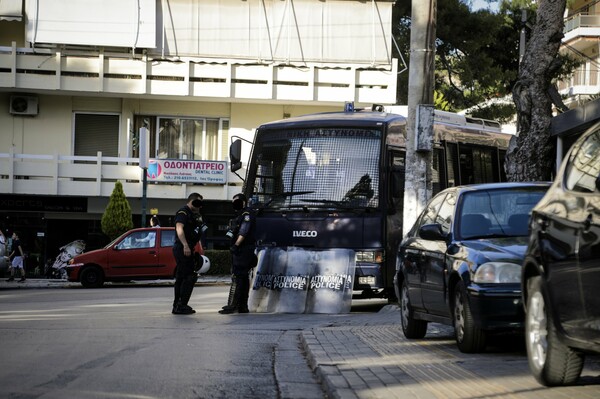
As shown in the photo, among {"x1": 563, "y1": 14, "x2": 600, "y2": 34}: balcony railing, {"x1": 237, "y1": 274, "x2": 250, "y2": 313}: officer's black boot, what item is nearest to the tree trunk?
{"x1": 237, "y1": 274, "x2": 250, "y2": 313}: officer's black boot

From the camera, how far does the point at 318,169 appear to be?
18016 millimetres

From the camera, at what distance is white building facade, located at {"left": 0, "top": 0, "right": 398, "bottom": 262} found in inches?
1421

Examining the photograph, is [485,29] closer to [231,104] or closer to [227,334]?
[231,104]

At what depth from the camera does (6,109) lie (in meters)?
37.5

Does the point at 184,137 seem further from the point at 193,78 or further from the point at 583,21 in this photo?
the point at 583,21

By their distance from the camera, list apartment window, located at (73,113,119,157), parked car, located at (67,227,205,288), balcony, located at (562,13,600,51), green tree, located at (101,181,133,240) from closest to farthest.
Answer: parked car, located at (67,227,205,288) → green tree, located at (101,181,133,240) → apartment window, located at (73,113,119,157) → balcony, located at (562,13,600,51)

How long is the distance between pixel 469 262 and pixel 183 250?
24.7ft

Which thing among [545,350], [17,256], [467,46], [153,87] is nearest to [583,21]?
[467,46]

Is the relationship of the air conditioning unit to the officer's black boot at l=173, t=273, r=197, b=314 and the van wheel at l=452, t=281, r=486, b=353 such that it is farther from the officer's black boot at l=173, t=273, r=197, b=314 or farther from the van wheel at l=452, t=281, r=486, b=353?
the van wheel at l=452, t=281, r=486, b=353

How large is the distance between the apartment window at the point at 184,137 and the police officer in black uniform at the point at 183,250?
71.2ft

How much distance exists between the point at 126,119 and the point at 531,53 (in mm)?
22539

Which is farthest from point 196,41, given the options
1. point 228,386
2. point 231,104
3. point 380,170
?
point 228,386

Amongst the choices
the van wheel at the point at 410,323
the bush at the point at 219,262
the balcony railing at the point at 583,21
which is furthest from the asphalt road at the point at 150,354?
the balcony railing at the point at 583,21

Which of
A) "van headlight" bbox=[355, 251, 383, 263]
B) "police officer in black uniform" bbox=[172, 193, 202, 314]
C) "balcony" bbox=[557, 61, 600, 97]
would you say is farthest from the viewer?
"balcony" bbox=[557, 61, 600, 97]
